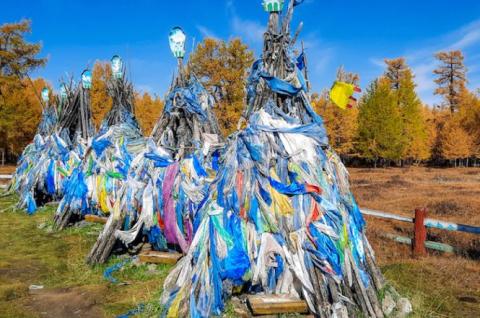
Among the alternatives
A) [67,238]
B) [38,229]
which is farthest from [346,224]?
[38,229]

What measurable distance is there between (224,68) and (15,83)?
16020mm

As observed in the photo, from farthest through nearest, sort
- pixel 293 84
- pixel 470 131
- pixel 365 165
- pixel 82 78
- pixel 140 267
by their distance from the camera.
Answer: pixel 365 165 < pixel 470 131 < pixel 82 78 < pixel 140 267 < pixel 293 84

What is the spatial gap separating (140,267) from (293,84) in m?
4.19

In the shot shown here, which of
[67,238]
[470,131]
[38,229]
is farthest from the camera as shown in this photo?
[470,131]

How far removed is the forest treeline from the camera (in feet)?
95.0

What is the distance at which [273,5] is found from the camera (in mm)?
5996

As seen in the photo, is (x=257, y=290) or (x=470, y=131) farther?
(x=470, y=131)

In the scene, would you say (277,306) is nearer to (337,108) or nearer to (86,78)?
(86,78)

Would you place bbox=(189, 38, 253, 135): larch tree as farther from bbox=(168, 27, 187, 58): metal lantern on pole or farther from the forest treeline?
bbox=(168, 27, 187, 58): metal lantern on pole

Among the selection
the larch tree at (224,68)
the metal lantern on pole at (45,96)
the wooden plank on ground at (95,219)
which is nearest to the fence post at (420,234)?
the wooden plank on ground at (95,219)

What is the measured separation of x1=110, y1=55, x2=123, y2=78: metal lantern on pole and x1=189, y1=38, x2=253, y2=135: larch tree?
16.6m

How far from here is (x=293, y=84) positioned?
19.6ft

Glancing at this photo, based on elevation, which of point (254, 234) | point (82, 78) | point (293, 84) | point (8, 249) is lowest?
point (8, 249)

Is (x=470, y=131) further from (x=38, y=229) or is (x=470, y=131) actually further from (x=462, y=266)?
(x=38, y=229)
